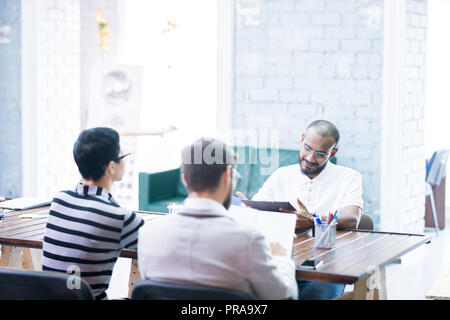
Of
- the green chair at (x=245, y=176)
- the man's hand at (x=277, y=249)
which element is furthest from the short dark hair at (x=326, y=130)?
the green chair at (x=245, y=176)

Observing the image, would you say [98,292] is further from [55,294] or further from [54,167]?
[54,167]

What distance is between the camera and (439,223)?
22.2ft

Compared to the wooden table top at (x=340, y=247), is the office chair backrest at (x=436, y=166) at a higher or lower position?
higher

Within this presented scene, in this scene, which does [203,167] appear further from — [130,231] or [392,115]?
[392,115]

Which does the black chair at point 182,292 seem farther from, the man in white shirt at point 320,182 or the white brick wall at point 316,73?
the white brick wall at point 316,73

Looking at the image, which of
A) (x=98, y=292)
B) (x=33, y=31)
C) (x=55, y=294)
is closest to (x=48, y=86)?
(x=33, y=31)

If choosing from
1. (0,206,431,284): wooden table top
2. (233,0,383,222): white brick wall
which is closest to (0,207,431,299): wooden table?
(0,206,431,284): wooden table top

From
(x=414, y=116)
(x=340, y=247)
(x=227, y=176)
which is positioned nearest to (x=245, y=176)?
(x=414, y=116)

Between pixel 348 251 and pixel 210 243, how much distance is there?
81 cm

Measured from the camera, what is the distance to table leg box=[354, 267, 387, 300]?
2789 millimetres

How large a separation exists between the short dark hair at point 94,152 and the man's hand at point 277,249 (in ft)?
2.28

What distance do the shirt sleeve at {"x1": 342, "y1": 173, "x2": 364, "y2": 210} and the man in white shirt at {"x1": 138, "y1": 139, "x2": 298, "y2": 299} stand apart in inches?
45.9

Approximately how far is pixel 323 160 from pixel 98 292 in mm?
1388

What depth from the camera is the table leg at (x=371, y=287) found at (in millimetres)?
2789
